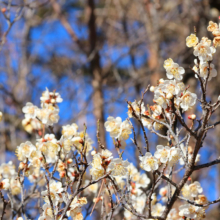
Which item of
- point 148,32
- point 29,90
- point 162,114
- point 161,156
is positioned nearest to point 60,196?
point 161,156

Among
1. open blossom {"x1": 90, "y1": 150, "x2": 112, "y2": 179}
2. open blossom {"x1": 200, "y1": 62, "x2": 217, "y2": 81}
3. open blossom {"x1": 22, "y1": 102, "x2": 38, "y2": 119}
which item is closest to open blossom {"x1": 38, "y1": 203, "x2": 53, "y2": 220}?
open blossom {"x1": 90, "y1": 150, "x2": 112, "y2": 179}

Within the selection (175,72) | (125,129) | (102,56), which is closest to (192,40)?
(175,72)

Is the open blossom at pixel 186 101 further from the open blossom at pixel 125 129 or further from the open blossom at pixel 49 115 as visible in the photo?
the open blossom at pixel 49 115

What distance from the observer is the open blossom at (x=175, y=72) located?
5.63ft

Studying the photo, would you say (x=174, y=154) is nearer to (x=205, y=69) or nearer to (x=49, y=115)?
(x=205, y=69)

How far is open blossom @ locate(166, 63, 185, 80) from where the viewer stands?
1.72 metres

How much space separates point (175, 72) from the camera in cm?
173

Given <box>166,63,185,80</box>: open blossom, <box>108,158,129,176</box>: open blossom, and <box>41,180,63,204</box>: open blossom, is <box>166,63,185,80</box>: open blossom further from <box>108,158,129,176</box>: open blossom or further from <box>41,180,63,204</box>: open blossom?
<box>41,180,63,204</box>: open blossom

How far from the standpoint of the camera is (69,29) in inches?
214

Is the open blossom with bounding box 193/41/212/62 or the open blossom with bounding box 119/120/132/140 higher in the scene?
the open blossom with bounding box 193/41/212/62

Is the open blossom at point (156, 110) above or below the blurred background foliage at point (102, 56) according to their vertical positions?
below

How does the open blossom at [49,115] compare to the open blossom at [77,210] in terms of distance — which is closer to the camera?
the open blossom at [77,210]

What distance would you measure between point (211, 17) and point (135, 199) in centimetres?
428

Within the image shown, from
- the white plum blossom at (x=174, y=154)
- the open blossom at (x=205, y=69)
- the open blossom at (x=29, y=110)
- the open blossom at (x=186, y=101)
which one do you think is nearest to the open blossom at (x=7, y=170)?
the open blossom at (x=29, y=110)
